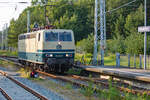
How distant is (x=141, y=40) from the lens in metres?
28.5

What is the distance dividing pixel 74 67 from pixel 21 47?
6560mm

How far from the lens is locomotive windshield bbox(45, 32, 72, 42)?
18.2 meters

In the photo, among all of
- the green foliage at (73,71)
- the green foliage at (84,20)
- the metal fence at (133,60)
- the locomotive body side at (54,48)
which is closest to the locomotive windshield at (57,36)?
the locomotive body side at (54,48)

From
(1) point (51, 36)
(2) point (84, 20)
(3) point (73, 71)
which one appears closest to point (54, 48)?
(1) point (51, 36)

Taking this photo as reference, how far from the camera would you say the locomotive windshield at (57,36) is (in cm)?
1820

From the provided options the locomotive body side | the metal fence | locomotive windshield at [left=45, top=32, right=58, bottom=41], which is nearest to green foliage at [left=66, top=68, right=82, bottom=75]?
the locomotive body side

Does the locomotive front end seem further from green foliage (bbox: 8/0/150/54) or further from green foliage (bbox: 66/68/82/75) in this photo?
green foliage (bbox: 8/0/150/54)

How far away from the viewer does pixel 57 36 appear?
60.5 ft

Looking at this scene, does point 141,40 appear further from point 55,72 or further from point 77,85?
point 77,85

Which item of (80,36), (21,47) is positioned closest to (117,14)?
(80,36)

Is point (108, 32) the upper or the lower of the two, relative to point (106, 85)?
upper

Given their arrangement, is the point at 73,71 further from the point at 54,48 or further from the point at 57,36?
the point at 57,36

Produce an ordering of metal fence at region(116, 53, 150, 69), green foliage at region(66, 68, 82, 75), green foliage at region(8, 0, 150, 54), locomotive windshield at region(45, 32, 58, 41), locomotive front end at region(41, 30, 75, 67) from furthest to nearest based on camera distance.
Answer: green foliage at region(8, 0, 150, 54) < metal fence at region(116, 53, 150, 69) < green foliage at region(66, 68, 82, 75) < locomotive windshield at region(45, 32, 58, 41) < locomotive front end at region(41, 30, 75, 67)

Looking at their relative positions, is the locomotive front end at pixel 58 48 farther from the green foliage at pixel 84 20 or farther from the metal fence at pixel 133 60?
the green foliage at pixel 84 20
